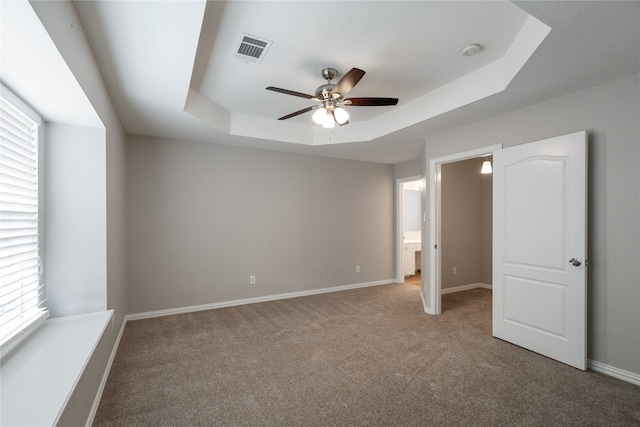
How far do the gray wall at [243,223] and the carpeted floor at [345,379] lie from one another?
740mm

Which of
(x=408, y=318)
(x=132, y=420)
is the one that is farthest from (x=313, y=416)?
(x=408, y=318)

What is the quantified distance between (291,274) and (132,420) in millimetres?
3073

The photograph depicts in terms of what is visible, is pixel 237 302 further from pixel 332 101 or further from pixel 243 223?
pixel 332 101

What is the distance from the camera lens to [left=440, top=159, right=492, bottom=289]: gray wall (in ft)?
17.0

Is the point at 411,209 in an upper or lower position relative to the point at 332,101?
lower

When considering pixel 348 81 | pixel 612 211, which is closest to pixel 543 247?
pixel 612 211

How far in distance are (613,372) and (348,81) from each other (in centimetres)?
322

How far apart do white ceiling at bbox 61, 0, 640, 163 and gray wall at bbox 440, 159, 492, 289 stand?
1.96 metres

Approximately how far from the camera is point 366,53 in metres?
2.42

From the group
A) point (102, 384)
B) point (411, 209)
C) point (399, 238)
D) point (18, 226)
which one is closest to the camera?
point (18, 226)

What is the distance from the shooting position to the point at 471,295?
4891 millimetres

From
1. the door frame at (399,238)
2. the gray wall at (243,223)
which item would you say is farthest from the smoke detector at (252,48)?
the door frame at (399,238)

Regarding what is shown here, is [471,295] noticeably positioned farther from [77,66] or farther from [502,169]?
[77,66]

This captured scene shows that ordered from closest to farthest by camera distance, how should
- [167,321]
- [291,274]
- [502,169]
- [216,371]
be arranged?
[216,371]
[502,169]
[167,321]
[291,274]
